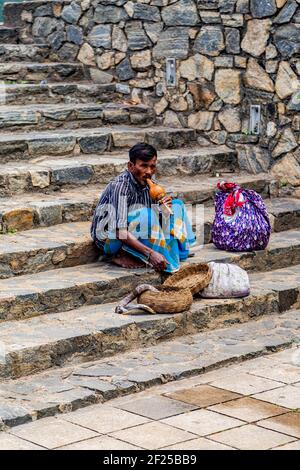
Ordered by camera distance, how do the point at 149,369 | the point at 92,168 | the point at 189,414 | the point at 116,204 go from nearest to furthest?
the point at 189,414
the point at 149,369
the point at 116,204
the point at 92,168

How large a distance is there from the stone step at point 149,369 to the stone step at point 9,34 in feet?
16.6

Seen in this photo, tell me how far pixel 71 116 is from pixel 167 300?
3.38m

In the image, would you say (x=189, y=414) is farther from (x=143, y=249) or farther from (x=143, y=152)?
(x=143, y=152)

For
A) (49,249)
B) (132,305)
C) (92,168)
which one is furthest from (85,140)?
(132,305)

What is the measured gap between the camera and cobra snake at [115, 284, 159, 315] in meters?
7.52

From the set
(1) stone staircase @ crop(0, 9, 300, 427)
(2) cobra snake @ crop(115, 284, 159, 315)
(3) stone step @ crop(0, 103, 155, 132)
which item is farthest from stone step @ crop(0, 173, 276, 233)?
(2) cobra snake @ crop(115, 284, 159, 315)

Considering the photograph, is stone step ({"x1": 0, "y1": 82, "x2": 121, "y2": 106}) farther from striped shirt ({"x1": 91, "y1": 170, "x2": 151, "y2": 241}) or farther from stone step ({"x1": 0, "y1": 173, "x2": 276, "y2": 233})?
striped shirt ({"x1": 91, "y1": 170, "x2": 151, "y2": 241})

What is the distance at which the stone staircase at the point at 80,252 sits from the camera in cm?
683

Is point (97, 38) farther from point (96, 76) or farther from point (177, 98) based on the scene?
point (177, 98)

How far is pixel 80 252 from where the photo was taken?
820 cm

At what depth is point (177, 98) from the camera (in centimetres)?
1076

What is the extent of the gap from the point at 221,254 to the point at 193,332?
1.15 m

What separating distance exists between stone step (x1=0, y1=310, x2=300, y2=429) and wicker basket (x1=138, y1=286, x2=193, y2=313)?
0.21 metres
